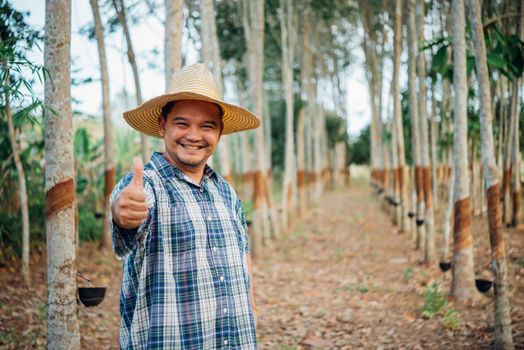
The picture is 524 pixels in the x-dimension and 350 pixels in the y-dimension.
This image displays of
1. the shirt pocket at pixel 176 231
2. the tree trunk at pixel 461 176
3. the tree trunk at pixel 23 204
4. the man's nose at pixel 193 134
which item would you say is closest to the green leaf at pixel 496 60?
the tree trunk at pixel 461 176

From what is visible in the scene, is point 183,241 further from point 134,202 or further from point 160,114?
point 160,114

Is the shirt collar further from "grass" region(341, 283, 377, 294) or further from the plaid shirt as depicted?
"grass" region(341, 283, 377, 294)

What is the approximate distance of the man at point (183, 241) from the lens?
191cm

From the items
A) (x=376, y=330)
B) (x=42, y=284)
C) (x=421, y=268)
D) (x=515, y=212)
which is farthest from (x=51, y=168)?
(x=515, y=212)

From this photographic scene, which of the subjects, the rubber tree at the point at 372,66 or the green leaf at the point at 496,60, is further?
the rubber tree at the point at 372,66

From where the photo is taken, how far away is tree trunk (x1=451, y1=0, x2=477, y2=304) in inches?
202

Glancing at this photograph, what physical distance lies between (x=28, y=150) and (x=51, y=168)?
14.6 feet

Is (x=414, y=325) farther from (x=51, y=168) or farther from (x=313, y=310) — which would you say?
(x=51, y=168)

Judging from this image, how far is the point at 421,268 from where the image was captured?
25.0 feet

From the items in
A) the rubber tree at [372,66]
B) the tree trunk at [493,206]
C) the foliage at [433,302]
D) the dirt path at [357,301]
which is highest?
the rubber tree at [372,66]

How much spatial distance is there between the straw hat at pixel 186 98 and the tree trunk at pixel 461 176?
3497 millimetres

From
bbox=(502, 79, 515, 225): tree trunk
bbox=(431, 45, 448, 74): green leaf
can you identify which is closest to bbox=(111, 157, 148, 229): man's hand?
bbox=(431, 45, 448, 74): green leaf

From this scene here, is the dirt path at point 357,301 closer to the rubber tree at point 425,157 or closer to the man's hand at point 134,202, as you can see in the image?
the rubber tree at point 425,157

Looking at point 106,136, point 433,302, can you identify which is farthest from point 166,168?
point 106,136
